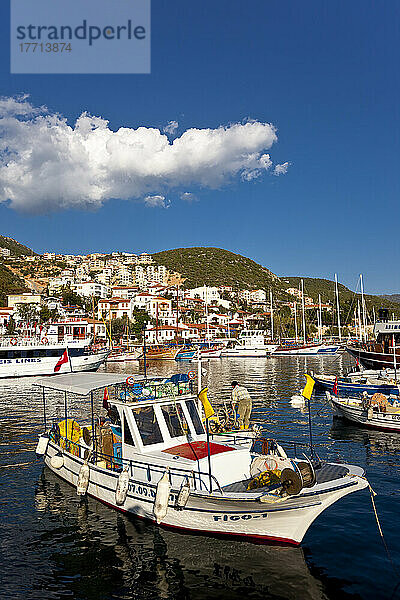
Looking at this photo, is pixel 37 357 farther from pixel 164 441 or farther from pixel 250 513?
pixel 250 513

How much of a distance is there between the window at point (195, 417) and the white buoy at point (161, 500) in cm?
341

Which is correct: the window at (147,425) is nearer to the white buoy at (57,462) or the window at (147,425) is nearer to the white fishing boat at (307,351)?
the white buoy at (57,462)

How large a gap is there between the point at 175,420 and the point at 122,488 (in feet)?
A: 8.67

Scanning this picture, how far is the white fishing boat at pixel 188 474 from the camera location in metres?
10.6

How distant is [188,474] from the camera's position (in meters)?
12.0

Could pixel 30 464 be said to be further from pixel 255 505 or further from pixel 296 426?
pixel 296 426

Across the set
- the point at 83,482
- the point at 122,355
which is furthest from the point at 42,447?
the point at 122,355

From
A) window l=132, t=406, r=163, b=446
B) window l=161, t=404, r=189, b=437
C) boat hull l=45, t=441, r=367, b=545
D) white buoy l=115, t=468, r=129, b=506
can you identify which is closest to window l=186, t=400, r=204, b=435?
window l=161, t=404, r=189, b=437

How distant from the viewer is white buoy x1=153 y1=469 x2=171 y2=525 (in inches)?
440

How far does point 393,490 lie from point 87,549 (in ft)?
33.4

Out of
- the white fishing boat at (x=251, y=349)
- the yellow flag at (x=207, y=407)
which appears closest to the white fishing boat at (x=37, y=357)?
the white fishing boat at (x=251, y=349)

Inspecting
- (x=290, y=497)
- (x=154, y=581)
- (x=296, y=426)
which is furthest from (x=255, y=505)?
(x=296, y=426)

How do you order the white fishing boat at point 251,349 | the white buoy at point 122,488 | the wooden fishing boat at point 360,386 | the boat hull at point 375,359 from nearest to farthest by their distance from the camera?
the white buoy at point 122,488 < the wooden fishing boat at point 360,386 < the boat hull at point 375,359 < the white fishing boat at point 251,349

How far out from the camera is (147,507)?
12.5m
